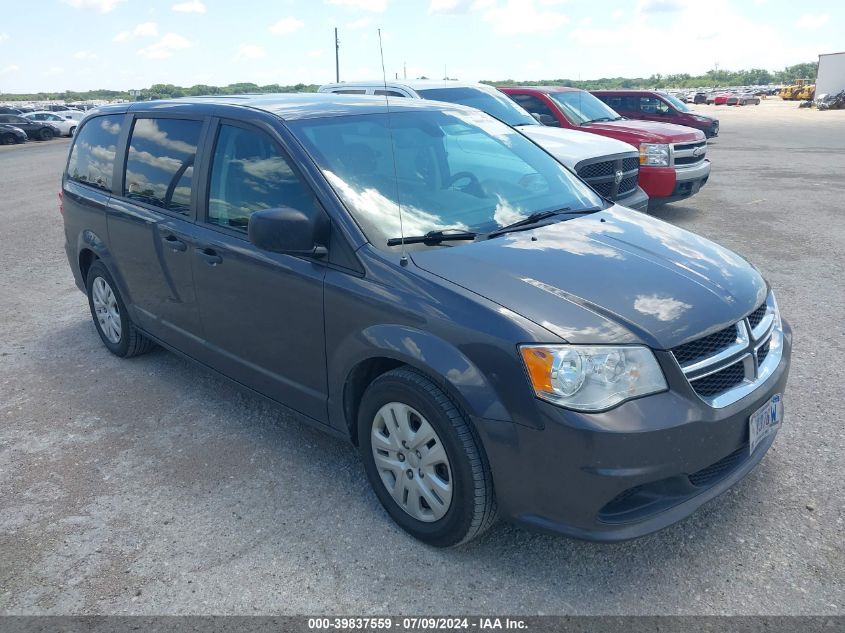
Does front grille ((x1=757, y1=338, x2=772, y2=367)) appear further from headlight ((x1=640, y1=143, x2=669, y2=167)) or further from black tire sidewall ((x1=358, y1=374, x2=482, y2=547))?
headlight ((x1=640, y1=143, x2=669, y2=167))

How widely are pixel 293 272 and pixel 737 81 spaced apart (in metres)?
154

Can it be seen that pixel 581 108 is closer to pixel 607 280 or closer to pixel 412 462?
pixel 607 280

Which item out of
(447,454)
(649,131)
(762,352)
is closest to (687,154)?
(649,131)

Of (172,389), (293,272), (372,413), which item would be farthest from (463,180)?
(172,389)

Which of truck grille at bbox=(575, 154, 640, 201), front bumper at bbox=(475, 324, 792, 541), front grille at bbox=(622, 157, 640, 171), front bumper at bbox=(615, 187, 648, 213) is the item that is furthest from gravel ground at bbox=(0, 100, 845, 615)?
front grille at bbox=(622, 157, 640, 171)

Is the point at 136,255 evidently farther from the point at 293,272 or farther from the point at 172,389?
the point at 293,272

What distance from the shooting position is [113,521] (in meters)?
3.24

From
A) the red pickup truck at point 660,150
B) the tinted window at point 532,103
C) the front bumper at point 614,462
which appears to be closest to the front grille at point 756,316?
the front bumper at point 614,462

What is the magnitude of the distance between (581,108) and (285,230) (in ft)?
31.0

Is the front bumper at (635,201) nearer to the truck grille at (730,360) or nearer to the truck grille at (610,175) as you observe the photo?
the truck grille at (610,175)

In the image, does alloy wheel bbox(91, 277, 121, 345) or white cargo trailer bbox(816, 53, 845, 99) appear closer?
alloy wheel bbox(91, 277, 121, 345)

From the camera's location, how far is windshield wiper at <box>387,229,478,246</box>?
10.0 feet

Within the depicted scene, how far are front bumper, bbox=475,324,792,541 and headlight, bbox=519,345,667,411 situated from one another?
4cm

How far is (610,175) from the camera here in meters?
7.88
